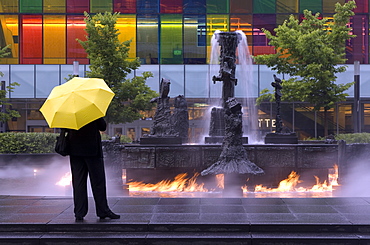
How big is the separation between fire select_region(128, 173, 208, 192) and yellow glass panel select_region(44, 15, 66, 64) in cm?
2112

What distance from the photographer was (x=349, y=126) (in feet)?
106

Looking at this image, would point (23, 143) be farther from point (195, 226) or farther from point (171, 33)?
point (195, 226)

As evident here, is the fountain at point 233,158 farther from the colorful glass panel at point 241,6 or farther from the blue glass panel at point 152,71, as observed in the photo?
the colorful glass panel at point 241,6

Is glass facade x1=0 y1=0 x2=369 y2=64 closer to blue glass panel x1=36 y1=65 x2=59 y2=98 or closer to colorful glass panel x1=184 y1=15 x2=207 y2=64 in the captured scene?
colorful glass panel x1=184 y1=15 x2=207 y2=64

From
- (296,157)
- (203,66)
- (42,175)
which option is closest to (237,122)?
(296,157)

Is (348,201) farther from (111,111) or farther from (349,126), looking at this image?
(349,126)

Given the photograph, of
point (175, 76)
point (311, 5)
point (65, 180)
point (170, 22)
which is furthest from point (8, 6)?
point (65, 180)

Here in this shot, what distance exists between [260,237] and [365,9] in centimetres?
2933

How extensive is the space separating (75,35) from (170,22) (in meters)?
6.53

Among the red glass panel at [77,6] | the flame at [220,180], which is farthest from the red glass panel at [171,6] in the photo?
the flame at [220,180]

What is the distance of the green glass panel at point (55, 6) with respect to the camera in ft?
108

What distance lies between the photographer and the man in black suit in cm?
733

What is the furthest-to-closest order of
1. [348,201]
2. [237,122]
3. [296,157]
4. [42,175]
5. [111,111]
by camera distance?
1. [111,111]
2. [42,175]
3. [296,157]
4. [237,122]
5. [348,201]

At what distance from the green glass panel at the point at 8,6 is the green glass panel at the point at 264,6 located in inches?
630
